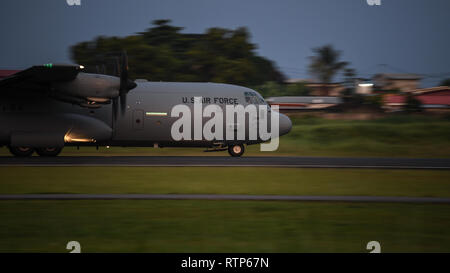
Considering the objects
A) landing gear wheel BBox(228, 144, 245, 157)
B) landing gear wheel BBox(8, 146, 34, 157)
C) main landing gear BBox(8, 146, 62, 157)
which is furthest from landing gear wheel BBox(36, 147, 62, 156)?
landing gear wheel BBox(228, 144, 245, 157)

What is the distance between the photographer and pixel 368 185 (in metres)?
13.4

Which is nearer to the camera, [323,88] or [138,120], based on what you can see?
[138,120]

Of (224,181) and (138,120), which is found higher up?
(138,120)

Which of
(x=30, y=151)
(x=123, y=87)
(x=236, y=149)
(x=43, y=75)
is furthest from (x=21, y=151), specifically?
(x=236, y=149)

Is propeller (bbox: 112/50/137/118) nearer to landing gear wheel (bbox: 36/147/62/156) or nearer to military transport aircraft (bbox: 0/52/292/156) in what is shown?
military transport aircraft (bbox: 0/52/292/156)

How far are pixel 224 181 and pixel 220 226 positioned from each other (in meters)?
5.54

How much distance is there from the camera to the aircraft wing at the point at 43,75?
56.3ft

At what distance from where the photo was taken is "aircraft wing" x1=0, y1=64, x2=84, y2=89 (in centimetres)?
1717

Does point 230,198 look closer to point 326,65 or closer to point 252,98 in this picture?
point 252,98

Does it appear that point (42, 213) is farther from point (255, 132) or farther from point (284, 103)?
point (284, 103)

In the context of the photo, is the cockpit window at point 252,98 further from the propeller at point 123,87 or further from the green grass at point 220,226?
the green grass at point 220,226

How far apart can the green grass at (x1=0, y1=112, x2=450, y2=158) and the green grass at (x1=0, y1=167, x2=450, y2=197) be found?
35.0 ft

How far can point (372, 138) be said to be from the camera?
30.9 metres
